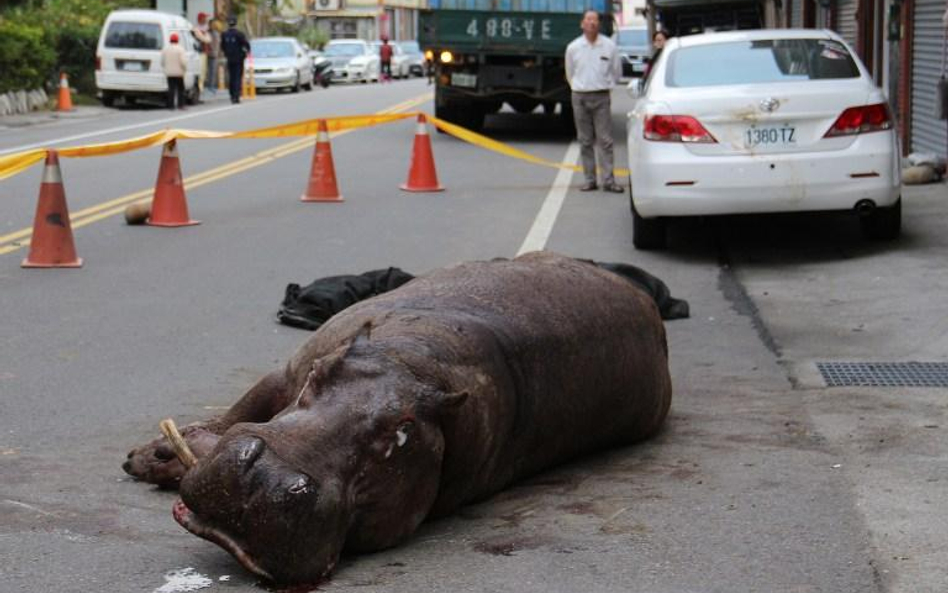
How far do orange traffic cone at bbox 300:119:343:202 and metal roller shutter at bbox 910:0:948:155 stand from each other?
649 cm

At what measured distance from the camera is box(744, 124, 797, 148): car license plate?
12094 mm

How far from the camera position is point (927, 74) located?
61.7 feet

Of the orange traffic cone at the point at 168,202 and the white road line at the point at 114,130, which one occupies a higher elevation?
the orange traffic cone at the point at 168,202

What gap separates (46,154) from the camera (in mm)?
12438

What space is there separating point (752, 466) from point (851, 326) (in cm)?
351

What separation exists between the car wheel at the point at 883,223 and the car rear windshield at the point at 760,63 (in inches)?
41.6

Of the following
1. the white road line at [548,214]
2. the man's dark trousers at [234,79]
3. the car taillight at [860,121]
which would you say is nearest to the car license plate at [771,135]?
the car taillight at [860,121]

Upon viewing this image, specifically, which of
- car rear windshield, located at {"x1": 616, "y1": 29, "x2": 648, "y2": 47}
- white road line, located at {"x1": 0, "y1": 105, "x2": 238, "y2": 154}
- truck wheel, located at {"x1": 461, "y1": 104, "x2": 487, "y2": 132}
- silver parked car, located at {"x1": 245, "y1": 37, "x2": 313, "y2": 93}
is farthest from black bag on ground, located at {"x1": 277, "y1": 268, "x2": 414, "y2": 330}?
car rear windshield, located at {"x1": 616, "y1": 29, "x2": 648, "y2": 47}

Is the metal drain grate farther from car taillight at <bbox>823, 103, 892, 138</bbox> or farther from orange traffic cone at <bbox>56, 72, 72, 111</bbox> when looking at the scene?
orange traffic cone at <bbox>56, 72, 72, 111</bbox>

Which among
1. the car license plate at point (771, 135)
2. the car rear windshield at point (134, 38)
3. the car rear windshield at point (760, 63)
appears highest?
the car rear windshield at point (134, 38)

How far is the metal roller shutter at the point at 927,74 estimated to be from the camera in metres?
18.1

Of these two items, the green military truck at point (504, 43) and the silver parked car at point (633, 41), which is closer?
the green military truck at point (504, 43)

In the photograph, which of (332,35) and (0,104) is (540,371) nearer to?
(0,104)

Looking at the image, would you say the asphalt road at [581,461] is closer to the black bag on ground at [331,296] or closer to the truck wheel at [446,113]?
the black bag on ground at [331,296]
